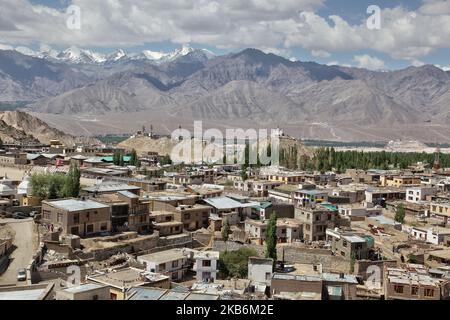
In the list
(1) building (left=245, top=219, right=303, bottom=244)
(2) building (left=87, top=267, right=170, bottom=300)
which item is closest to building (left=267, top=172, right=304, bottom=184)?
(1) building (left=245, top=219, right=303, bottom=244)

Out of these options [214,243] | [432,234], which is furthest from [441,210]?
[214,243]

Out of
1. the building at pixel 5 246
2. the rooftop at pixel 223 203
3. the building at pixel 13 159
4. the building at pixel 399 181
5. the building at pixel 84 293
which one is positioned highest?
the building at pixel 13 159

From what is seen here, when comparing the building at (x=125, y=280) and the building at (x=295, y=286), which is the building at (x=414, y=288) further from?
the building at (x=125, y=280)

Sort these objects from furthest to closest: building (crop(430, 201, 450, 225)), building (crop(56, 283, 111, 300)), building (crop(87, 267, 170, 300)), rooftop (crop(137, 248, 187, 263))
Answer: building (crop(430, 201, 450, 225)) → rooftop (crop(137, 248, 187, 263)) → building (crop(87, 267, 170, 300)) → building (crop(56, 283, 111, 300))

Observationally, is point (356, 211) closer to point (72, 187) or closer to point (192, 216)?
point (192, 216)

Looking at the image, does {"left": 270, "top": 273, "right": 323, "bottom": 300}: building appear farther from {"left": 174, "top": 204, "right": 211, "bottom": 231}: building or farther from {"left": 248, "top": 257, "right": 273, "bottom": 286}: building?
{"left": 174, "top": 204, "right": 211, "bottom": 231}: building

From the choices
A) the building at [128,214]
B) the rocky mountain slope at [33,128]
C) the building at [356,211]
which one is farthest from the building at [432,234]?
the rocky mountain slope at [33,128]
